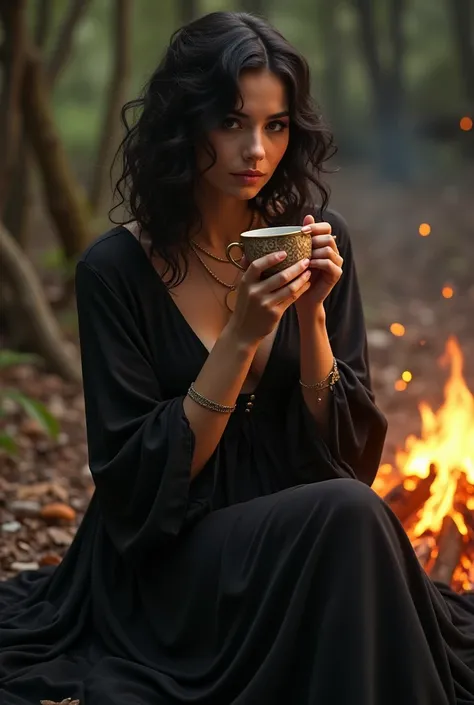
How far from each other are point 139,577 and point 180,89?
47.6 inches

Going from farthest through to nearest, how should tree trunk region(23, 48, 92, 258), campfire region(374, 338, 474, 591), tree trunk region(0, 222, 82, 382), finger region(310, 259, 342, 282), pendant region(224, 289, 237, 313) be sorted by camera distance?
tree trunk region(23, 48, 92, 258) → tree trunk region(0, 222, 82, 382) → campfire region(374, 338, 474, 591) → pendant region(224, 289, 237, 313) → finger region(310, 259, 342, 282)

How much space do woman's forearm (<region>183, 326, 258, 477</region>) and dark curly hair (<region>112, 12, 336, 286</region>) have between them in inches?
14.5

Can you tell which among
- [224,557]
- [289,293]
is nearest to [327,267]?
[289,293]

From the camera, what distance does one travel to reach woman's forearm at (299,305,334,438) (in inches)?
112

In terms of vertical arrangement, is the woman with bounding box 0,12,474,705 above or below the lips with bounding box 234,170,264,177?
below

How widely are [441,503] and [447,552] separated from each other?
0.51ft

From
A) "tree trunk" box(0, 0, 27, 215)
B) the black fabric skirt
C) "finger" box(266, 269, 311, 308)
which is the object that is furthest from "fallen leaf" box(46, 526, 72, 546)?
"tree trunk" box(0, 0, 27, 215)

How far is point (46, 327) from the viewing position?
5.71m

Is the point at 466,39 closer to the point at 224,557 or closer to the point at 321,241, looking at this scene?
the point at 321,241

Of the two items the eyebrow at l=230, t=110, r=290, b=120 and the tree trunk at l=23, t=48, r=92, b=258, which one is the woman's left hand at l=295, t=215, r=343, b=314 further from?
the tree trunk at l=23, t=48, r=92, b=258

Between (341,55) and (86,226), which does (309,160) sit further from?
(341,55)

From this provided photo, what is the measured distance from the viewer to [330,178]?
12.1 metres

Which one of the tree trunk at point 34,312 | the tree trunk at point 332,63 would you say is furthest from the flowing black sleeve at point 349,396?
the tree trunk at point 332,63

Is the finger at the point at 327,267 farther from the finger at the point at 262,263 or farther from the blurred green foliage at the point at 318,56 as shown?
the blurred green foliage at the point at 318,56
